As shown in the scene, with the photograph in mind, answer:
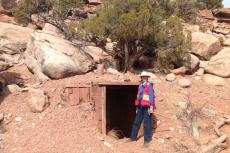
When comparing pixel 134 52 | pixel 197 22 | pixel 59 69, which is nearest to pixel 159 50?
pixel 134 52

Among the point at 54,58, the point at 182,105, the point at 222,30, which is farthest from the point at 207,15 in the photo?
the point at 54,58

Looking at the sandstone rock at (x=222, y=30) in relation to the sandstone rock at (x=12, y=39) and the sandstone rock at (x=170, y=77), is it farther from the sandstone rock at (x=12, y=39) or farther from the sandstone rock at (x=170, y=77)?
the sandstone rock at (x=12, y=39)

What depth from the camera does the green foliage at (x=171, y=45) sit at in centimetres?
1191

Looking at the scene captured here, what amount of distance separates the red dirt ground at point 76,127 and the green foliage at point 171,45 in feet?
5.87

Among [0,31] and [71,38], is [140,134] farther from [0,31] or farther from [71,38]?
[0,31]

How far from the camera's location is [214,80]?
11.4m

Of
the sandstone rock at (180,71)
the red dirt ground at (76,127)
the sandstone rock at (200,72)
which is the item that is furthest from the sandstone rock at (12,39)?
the sandstone rock at (200,72)

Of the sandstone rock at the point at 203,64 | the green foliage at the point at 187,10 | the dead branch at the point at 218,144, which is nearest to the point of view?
the dead branch at the point at 218,144

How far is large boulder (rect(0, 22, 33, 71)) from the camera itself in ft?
38.4

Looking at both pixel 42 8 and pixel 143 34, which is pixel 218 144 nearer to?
pixel 143 34

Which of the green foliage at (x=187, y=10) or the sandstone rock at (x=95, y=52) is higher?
the green foliage at (x=187, y=10)

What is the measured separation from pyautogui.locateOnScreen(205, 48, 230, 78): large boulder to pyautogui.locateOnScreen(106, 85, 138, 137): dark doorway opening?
9.35 ft

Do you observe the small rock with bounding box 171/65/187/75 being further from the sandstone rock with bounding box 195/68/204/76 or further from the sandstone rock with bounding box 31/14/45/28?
the sandstone rock with bounding box 31/14/45/28

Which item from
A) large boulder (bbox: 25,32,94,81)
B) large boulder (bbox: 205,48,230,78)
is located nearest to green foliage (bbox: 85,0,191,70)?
large boulder (bbox: 205,48,230,78)
